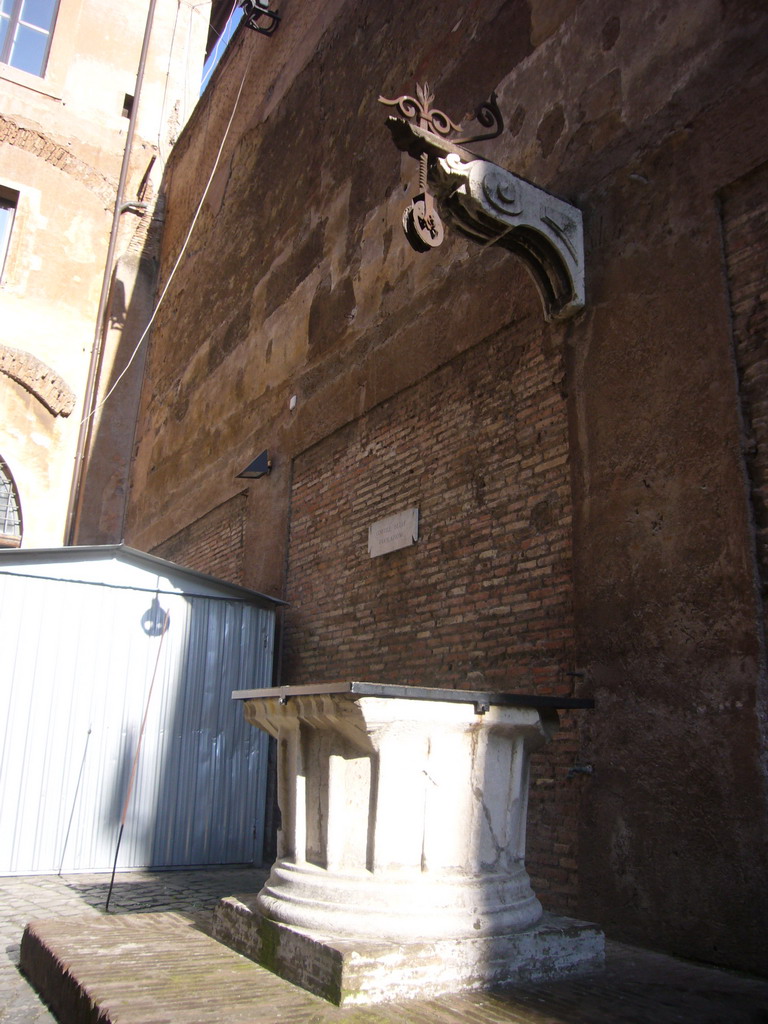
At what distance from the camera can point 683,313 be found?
484 centimetres

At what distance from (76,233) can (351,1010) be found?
1700 centimetres

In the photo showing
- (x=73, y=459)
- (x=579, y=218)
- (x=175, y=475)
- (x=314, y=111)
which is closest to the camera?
(x=579, y=218)

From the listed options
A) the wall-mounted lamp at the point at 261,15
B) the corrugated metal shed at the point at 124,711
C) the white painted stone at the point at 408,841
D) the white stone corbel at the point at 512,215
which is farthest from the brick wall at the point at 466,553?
the wall-mounted lamp at the point at 261,15

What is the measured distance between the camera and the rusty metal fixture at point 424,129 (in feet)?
17.5

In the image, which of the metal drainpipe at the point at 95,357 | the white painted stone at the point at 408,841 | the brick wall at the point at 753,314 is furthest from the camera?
the metal drainpipe at the point at 95,357

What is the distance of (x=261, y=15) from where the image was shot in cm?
1298

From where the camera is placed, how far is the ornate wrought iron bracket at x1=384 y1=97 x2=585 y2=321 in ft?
17.7

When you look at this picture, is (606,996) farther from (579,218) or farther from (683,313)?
(579,218)

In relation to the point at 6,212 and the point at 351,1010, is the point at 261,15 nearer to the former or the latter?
the point at 6,212

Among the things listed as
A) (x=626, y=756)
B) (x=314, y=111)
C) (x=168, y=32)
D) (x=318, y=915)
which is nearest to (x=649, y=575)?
(x=626, y=756)

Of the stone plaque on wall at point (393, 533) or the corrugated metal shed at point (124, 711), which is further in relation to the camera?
the corrugated metal shed at point (124, 711)

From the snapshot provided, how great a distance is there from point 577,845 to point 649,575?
60.3 inches

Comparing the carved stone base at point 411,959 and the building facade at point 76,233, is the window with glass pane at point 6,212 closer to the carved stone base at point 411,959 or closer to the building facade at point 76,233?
the building facade at point 76,233

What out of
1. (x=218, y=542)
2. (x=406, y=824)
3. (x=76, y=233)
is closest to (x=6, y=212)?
(x=76, y=233)
